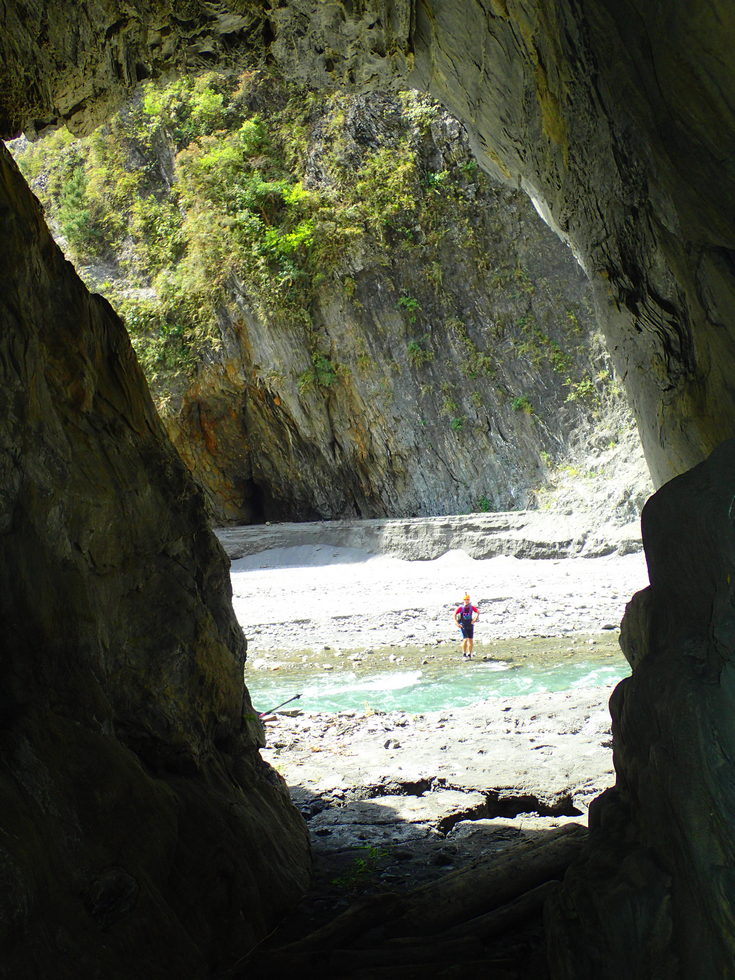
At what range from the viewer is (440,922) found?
446 centimetres

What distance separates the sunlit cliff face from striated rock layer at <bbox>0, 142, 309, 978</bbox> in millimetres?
17

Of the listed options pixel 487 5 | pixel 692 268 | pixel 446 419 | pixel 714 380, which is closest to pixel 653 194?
pixel 692 268

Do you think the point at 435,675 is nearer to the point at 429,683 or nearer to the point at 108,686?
the point at 429,683

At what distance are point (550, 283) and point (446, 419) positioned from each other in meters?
5.32

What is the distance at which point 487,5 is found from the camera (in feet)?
16.5

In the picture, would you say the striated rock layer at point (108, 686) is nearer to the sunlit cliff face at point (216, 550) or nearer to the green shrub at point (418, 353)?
the sunlit cliff face at point (216, 550)

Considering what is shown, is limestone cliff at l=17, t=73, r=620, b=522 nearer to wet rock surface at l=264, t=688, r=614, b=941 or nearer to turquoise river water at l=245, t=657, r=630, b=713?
turquoise river water at l=245, t=657, r=630, b=713

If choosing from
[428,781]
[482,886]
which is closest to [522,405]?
[428,781]

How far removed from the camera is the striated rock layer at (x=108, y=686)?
11.2ft

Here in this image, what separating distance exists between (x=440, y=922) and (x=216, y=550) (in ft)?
10.1

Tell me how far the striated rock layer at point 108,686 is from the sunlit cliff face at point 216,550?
2 cm

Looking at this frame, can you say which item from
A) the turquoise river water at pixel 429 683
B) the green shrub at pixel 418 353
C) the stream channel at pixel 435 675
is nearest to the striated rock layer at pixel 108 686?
the turquoise river water at pixel 429 683

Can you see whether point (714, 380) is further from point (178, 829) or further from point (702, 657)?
point (178, 829)

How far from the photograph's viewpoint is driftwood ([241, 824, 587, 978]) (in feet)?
13.1
